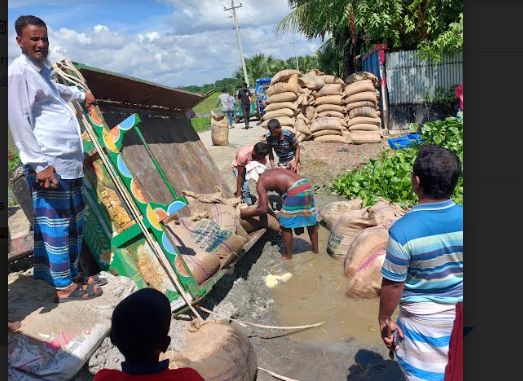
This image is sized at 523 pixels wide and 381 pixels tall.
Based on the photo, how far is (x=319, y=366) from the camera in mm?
3463

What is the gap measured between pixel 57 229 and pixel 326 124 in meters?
9.53

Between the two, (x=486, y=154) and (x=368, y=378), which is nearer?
(x=486, y=154)

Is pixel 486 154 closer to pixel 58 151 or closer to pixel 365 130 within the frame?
pixel 58 151

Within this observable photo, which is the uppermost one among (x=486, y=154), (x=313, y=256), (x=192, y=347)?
(x=486, y=154)

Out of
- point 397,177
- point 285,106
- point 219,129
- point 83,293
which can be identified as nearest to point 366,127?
point 285,106

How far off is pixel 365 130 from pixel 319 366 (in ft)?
29.1

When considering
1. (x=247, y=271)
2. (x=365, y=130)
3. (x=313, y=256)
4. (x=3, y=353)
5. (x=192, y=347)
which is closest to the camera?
(x=3, y=353)

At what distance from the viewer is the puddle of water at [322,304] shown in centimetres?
393

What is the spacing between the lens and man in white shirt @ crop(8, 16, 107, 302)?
2.16 m

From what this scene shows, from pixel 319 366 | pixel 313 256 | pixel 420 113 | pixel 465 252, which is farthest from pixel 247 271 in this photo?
pixel 420 113

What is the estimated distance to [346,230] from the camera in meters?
5.22

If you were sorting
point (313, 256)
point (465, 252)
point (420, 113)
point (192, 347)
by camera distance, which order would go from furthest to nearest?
1. point (420, 113)
2. point (313, 256)
3. point (192, 347)
4. point (465, 252)

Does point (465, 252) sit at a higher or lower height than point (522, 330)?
higher

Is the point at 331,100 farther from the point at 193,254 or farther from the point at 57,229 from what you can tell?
the point at 57,229
